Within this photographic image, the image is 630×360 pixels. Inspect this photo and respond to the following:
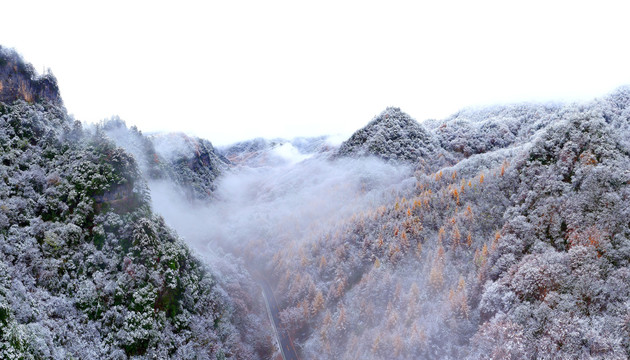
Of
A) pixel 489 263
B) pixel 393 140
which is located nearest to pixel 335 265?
pixel 489 263

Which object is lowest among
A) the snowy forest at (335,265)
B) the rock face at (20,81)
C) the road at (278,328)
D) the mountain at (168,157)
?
the road at (278,328)

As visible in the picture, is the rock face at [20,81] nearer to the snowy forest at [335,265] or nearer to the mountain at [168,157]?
the snowy forest at [335,265]

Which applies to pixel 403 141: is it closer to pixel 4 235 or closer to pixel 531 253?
pixel 531 253

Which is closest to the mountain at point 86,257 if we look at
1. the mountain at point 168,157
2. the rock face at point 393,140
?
the mountain at point 168,157

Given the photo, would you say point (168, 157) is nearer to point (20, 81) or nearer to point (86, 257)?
point (20, 81)

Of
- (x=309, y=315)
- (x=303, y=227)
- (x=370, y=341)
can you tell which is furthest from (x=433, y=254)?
(x=303, y=227)

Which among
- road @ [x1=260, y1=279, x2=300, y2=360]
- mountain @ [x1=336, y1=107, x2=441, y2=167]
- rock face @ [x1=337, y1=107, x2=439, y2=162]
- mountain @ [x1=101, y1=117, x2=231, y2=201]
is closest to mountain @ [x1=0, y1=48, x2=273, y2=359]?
road @ [x1=260, y1=279, x2=300, y2=360]
